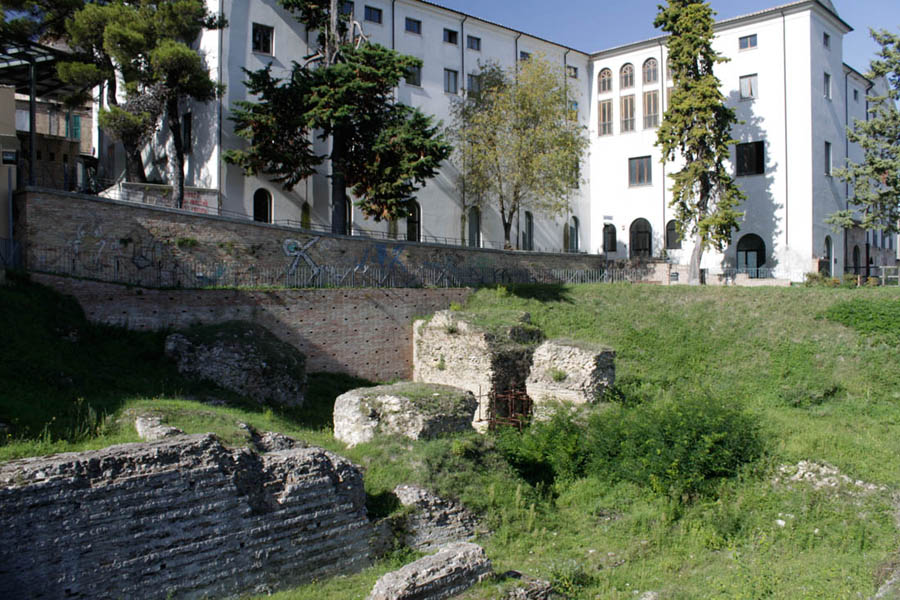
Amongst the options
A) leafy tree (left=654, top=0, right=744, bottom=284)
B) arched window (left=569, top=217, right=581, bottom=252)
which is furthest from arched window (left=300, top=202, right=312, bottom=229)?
arched window (left=569, top=217, right=581, bottom=252)

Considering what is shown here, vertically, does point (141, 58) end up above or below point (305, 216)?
above

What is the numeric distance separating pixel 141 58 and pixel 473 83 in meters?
14.7

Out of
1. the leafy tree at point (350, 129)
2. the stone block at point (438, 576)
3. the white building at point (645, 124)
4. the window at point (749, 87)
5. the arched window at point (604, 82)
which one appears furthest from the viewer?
the arched window at point (604, 82)

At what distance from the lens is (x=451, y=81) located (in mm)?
30406

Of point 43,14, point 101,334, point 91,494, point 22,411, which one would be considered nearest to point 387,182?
point 101,334

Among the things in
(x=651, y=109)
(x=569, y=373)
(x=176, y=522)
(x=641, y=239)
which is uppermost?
(x=651, y=109)

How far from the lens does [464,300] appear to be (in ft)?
71.3

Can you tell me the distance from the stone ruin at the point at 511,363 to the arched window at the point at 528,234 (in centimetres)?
1592

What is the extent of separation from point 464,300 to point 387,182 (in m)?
4.47

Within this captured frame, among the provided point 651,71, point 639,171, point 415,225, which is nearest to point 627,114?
point 651,71

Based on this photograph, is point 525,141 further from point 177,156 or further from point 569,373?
point 569,373

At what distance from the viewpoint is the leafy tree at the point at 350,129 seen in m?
20.7

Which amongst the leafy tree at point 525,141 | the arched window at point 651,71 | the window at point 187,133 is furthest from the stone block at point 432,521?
the arched window at point 651,71

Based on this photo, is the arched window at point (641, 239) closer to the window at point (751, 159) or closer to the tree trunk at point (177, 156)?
the window at point (751, 159)
